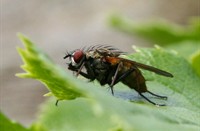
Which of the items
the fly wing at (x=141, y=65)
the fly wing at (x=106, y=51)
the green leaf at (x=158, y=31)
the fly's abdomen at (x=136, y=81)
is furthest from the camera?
the green leaf at (x=158, y=31)

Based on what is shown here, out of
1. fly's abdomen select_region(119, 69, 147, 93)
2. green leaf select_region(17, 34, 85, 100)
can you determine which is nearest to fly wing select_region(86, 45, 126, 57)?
fly's abdomen select_region(119, 69, 147, 93)

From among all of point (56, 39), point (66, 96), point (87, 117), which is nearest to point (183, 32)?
point (87, 117)

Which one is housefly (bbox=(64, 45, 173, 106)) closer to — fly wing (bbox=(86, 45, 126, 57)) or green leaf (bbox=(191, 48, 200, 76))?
fly wing (bbox=(86, 45, 126, 57))

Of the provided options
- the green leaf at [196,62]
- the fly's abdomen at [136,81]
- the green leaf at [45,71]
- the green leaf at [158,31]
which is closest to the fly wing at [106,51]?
the fly's abdomen at [136,81]

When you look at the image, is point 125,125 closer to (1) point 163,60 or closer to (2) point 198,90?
(2) point 198,90

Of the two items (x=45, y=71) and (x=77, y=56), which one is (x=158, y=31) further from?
(x=45, y=71)

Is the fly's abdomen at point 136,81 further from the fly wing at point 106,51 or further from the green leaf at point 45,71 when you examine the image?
the green leaf at point 45,71
